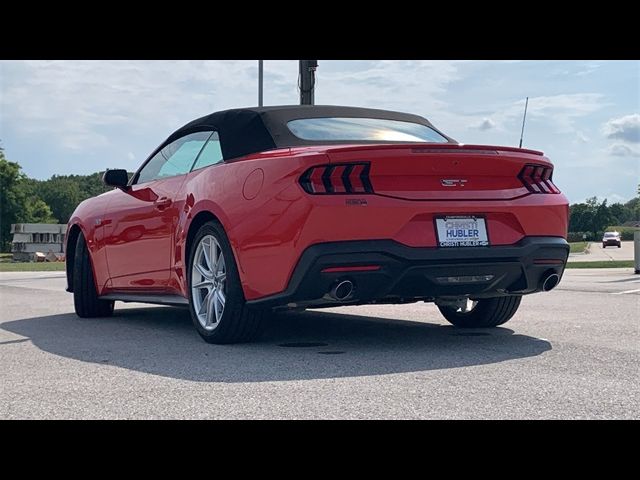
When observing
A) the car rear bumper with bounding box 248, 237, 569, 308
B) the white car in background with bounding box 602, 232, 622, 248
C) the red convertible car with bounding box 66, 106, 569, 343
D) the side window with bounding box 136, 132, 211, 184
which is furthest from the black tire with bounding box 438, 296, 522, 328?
the white car in background with bounding box 602, 232, 622, 248

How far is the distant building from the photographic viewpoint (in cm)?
8038

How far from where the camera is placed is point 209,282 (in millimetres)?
6180

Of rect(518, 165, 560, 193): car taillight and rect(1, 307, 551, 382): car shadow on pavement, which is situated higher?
rect(518, 165, 560, 193): car taillight

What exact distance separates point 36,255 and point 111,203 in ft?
215

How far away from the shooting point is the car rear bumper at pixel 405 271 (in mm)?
5355

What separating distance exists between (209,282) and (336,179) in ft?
4.22

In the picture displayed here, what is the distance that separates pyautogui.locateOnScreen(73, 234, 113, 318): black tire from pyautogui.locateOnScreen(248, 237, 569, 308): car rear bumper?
127 inches

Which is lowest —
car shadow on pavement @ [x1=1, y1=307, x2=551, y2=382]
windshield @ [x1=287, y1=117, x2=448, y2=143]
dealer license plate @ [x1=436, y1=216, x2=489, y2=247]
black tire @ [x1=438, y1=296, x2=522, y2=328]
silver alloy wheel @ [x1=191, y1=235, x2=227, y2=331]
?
car shadow on pavement @ [x1=1, y1=307, x2=551, y2=382]

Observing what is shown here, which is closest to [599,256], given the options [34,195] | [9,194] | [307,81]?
[307,81]

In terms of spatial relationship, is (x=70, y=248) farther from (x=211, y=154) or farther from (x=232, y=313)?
(x=232, y=313)

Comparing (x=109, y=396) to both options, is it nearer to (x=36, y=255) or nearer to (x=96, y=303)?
(x=96, y=303)

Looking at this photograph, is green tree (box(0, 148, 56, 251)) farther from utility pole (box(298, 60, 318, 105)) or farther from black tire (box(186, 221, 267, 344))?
black tire (box(186, 221, 267, 344))

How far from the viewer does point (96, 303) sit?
28.0 ft
